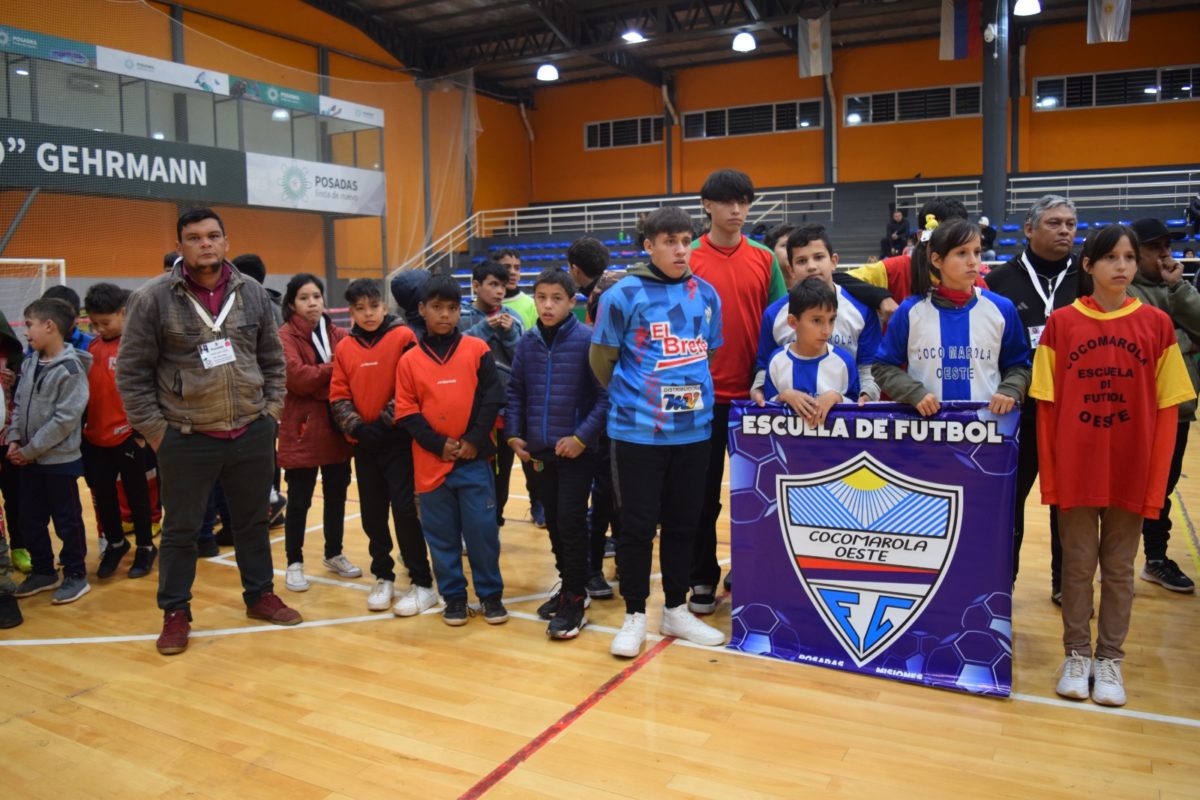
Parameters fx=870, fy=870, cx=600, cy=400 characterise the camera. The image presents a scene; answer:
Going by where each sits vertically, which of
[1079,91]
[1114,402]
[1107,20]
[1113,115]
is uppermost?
[1079,91]

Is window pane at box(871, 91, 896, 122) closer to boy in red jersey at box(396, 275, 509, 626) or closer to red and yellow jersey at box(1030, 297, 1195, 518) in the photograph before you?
boy in red jersey at box(396, 275, 509, 626)

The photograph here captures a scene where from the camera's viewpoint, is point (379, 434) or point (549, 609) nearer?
point (549, 609)

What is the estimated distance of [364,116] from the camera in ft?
49.7

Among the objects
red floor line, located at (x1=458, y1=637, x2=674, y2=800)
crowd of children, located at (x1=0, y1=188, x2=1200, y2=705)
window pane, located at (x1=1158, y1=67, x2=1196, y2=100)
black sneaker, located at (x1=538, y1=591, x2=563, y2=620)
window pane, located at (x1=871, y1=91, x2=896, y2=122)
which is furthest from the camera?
window pane, located at (x1=871, y1=91, x2=896, y2=122)

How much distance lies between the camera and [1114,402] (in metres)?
2.84

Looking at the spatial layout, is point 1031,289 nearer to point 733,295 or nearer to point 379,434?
point 733,295

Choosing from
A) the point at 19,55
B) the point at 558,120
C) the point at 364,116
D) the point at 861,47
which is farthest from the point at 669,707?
the point at 558,120

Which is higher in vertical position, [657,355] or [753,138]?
[753,138]

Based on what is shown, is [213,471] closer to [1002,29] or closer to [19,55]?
[19,55]

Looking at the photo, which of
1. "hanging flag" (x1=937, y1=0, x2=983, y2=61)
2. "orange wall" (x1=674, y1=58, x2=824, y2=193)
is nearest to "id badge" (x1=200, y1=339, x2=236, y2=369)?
"hanging flag" (x1=937, y1=0, x2=983, y2=61)

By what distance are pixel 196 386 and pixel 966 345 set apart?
3002 mm

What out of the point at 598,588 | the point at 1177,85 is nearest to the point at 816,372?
the point at 598,588

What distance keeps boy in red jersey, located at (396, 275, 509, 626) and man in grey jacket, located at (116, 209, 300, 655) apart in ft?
2.05

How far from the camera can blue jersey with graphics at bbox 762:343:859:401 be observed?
335cm
